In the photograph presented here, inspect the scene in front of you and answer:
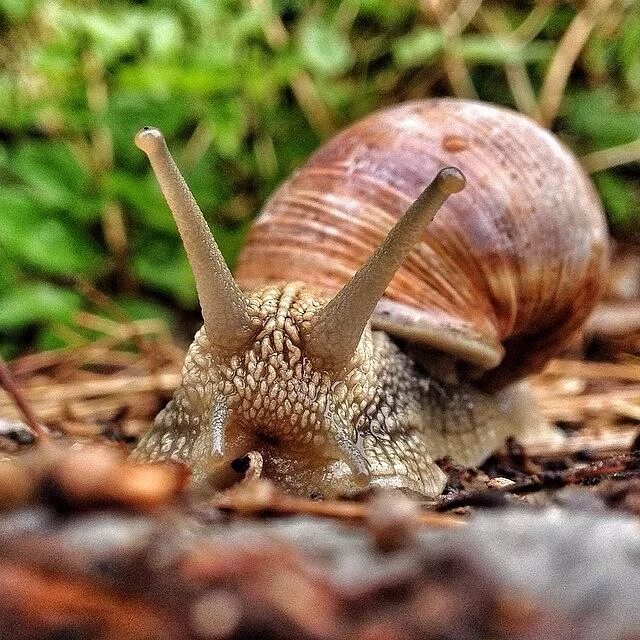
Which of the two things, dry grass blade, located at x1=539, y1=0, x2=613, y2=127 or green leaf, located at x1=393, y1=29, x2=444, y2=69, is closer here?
green leaf, located at x1=393, y1=29, x2=444, y2=69

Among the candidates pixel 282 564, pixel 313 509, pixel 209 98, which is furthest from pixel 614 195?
pixel 282 564

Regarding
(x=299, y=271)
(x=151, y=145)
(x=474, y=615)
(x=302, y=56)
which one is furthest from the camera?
(x=302, y=56)

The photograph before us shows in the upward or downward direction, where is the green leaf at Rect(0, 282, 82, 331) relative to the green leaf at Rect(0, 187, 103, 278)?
downward

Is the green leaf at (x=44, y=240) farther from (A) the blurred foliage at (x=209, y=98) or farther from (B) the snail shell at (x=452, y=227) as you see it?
(B) the snail shell at (x=452, y=227)

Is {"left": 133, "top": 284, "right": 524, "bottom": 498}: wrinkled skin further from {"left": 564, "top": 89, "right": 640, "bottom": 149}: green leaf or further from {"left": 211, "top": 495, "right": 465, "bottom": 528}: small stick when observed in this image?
{"left": 564, "top": 89, "right": 640, "bottom": 149}: green leaf

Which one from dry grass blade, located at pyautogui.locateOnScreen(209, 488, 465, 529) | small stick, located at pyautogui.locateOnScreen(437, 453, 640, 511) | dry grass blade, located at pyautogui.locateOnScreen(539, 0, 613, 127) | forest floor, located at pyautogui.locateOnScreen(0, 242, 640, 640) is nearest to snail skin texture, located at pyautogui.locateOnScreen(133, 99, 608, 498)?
small stick, located at pyautogui.locateOnScreen(437, 453, 640, 511)

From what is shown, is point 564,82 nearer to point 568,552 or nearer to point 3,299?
point 3,299

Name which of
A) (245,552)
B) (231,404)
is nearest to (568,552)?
(245,552)
